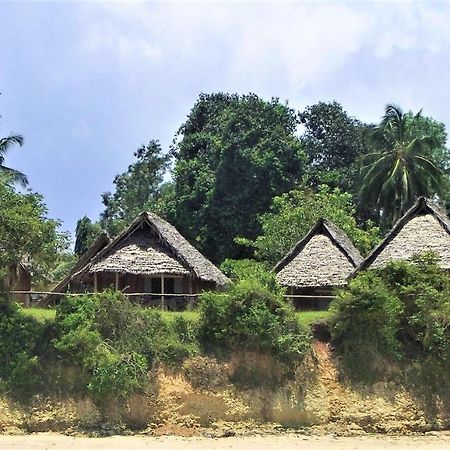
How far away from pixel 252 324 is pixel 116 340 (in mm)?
4374

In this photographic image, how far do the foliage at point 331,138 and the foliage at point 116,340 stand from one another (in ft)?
94.1

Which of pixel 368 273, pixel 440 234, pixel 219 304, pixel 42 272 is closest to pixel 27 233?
pixel 42 272

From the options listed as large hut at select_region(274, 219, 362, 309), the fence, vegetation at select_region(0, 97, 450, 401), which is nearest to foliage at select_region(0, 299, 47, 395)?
vegetation at select_region(0, 97, 450, 401)

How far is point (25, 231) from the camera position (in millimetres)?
22812

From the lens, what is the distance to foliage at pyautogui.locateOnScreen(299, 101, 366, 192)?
5138 centimetres

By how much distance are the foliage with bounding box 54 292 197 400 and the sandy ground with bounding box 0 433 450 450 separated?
185 centimetres

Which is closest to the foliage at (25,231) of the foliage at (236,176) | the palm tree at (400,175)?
the foliage at (236,176)

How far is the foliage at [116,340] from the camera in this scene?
21562mm

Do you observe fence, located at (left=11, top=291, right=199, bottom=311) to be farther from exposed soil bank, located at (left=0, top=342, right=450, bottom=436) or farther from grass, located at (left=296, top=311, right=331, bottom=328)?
grass, located at (left=296, top=311, right=331, bottom=328)

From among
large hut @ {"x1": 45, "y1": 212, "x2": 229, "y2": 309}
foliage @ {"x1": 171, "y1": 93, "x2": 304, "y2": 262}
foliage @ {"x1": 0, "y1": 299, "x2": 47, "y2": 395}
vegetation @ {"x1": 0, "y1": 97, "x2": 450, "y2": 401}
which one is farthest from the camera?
Result: foliage @ {"x1": 171, "y1": 93, "x2": 304, "y2": 262}

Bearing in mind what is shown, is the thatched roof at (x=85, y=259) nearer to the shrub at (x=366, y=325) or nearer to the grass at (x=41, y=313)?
the grass at (x=41, y=313)

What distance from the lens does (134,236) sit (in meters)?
29.7

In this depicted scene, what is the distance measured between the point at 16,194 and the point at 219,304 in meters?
7.81

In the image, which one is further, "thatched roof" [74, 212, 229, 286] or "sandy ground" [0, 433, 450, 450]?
"thatched roof" [74, 212, 229, 286]
